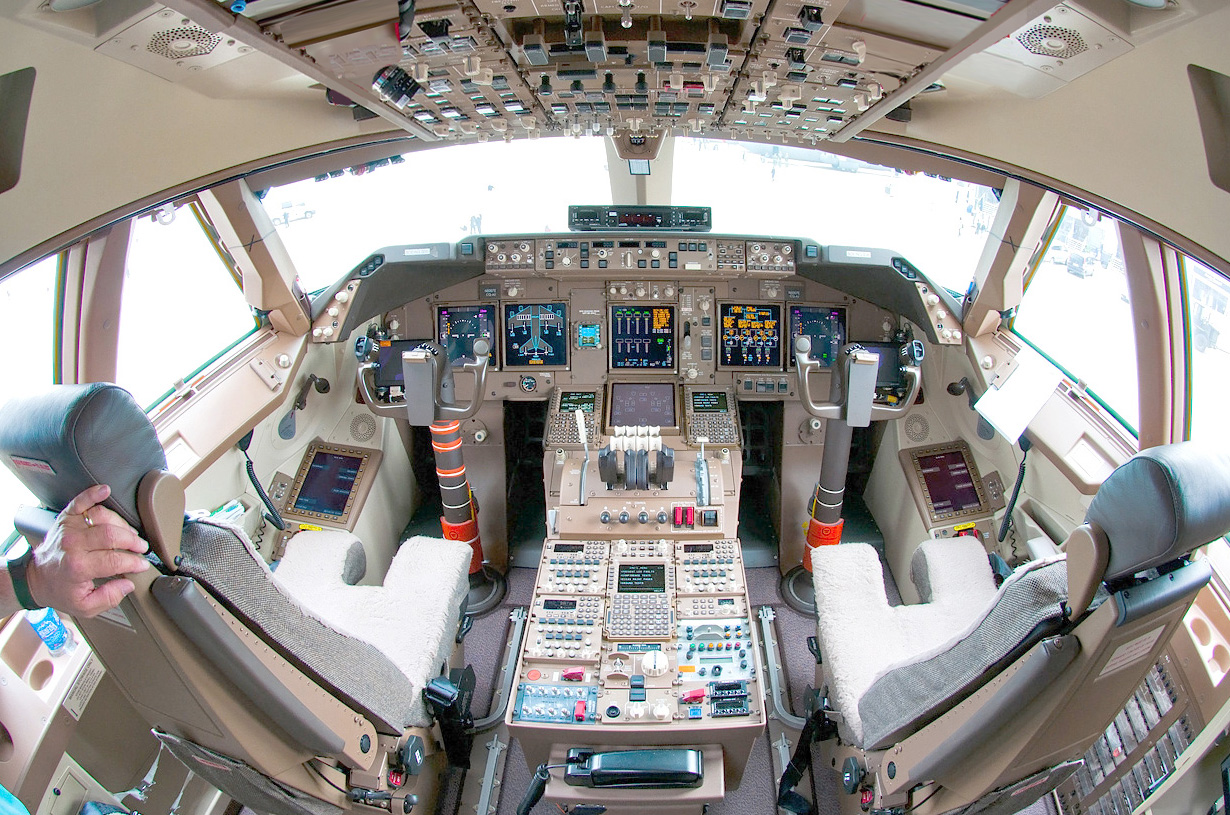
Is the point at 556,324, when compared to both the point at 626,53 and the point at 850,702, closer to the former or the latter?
the point at 626,53

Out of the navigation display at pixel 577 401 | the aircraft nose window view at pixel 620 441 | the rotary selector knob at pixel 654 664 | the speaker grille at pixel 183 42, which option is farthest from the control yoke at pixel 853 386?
the speaker grille at pixel 183 42

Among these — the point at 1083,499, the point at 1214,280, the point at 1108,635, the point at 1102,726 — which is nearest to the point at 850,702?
the point at 1102,726

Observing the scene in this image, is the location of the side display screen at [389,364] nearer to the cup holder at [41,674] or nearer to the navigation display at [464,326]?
the navigation display at [464,326]

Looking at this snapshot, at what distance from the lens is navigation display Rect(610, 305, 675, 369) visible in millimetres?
3643

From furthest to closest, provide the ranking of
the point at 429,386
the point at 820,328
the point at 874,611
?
1. the point at 820,328
2. the point at 429,386
3. the point at 874,611

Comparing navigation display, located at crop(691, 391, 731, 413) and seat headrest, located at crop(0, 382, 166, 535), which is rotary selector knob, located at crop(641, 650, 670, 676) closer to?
seat headrest, located at crop(0, 382, 166, 535)

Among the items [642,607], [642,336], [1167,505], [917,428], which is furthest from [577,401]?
[1167,505]

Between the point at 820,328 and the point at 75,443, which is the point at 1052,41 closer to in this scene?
the point at 75,443

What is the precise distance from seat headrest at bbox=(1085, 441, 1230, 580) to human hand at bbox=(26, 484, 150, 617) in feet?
5.81

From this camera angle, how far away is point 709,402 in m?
3.54

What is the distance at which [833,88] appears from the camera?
187 centimetres

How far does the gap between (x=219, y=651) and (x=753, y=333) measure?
9.62 feet

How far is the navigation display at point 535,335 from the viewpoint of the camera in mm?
3660

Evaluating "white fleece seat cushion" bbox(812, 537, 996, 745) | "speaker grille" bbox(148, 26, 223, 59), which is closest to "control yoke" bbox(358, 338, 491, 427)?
"speaker grille" bbox(148, 26, 223, 59)
